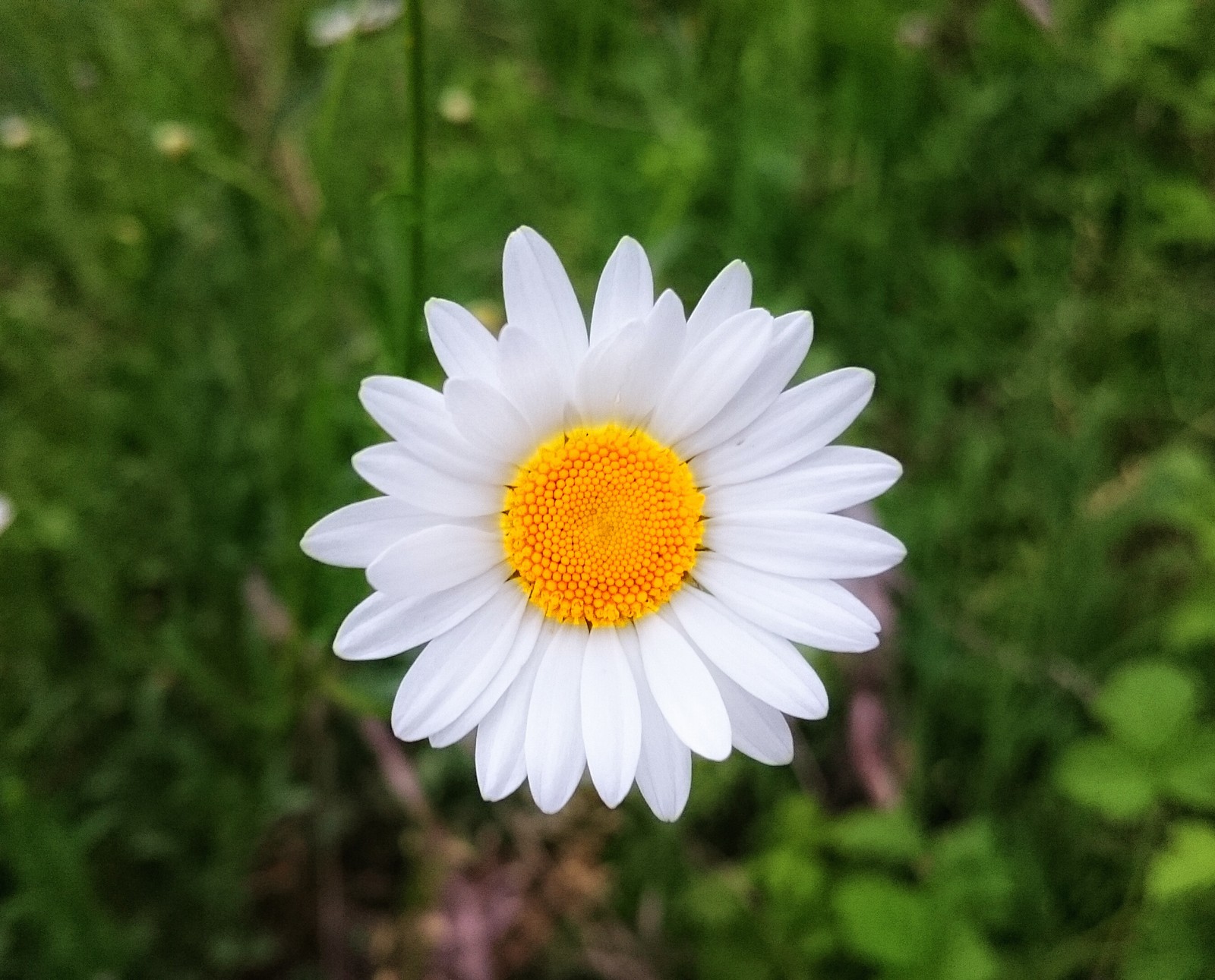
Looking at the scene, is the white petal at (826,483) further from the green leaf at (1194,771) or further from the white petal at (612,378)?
the green leaf at (1194,771)

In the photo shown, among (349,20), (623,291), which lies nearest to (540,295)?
(623,291)

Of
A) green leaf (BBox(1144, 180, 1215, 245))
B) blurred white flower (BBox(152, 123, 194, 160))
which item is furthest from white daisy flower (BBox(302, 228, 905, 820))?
green leaf (BBox(1144, 180, 1215, 245))

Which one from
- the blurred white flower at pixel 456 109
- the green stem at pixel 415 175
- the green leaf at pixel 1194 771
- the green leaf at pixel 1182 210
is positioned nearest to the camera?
the green stem at pixel 415 175

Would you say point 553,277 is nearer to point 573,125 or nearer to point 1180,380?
point 573,125

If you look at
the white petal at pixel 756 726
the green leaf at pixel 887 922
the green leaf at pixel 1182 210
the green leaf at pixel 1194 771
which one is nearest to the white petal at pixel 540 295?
the white petal at pixel 756 726

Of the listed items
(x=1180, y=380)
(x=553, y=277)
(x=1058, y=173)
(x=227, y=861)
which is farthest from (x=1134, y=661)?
(x=227, y=861)

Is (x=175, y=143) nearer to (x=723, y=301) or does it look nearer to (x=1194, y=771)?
(x=723, y=301)
